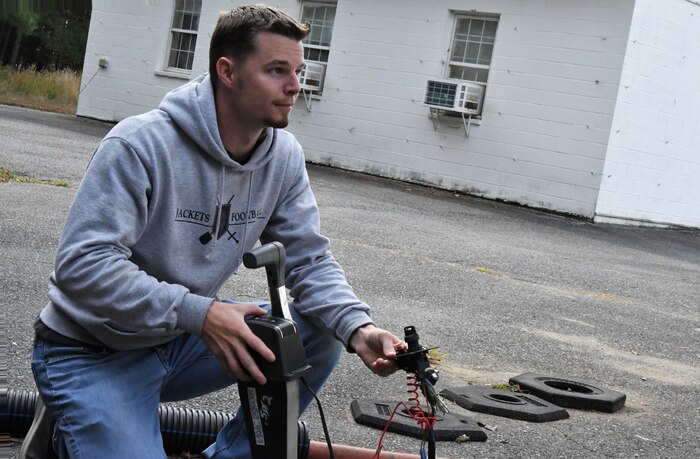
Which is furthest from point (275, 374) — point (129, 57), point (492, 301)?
point (129, 57)

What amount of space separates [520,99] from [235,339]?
15237mm

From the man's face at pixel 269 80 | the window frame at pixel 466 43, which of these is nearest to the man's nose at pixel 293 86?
the man's face at pixel 269 80

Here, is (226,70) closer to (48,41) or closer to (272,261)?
(272,261)

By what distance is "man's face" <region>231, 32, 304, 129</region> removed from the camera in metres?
3.28

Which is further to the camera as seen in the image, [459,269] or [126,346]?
[459,269]

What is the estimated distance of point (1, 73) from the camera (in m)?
33.0

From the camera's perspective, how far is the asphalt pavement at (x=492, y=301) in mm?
5074

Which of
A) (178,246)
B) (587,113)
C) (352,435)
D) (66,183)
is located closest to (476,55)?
(587,113)

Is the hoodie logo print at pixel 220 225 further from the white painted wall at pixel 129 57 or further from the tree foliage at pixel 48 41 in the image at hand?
the tree foliage at pixel 48 41

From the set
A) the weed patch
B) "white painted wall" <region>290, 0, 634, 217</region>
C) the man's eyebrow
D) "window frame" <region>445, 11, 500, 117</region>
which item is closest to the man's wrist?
the man's eyebrow

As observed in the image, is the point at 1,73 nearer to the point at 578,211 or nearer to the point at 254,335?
the point at 578,211

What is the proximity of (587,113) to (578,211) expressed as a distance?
1522 mm

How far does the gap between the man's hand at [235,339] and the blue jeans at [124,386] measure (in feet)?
1.26

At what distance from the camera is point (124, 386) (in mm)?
3158
